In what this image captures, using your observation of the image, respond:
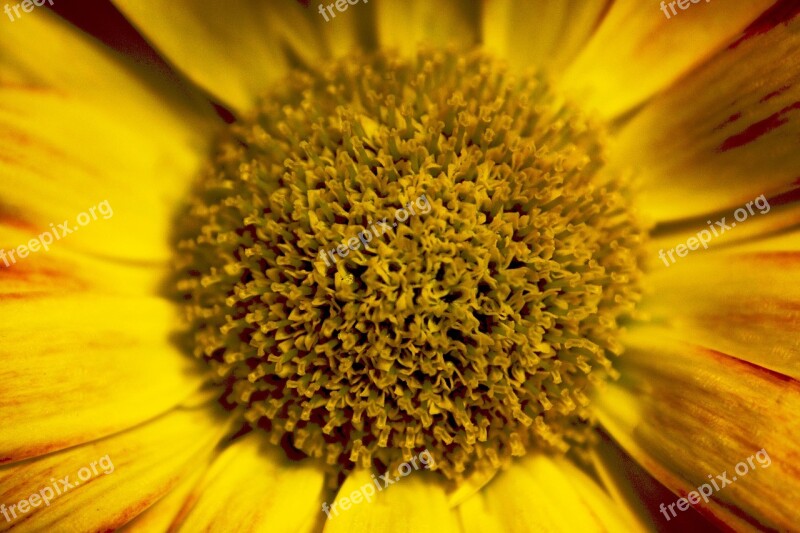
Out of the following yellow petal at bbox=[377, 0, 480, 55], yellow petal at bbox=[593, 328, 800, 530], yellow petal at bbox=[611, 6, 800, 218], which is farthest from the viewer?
yellow petal at bbox=[377, 0, 480, 55]

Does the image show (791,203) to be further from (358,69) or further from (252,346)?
(252,346)

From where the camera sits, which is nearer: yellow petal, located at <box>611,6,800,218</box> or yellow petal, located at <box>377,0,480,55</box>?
yellow petal, located at <box>611,6,800,218</box>

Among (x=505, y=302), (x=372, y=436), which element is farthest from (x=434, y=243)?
(x=372, y=436)

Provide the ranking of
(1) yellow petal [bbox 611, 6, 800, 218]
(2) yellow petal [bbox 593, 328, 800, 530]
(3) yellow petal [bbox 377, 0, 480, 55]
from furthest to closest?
1. (3) yellow petal [bbox 377, 0, 480, 55]
2. (1) yellow petal [bbox 611, 6, 800, 218]
3. (2) yellow petal [bbox 593, 328, 800, 530]

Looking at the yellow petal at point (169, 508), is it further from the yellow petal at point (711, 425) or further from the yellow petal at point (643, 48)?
the yellow petal at point (643, 48)

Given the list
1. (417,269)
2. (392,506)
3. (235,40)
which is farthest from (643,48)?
(392,506)

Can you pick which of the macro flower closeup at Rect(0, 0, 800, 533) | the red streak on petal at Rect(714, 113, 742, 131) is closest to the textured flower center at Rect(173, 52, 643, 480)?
the macro flower closeup at Rect(0, 0, 800, 533)

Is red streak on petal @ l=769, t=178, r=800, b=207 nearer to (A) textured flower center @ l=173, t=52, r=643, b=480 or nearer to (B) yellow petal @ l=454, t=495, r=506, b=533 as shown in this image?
(A) textured flower center @ l=173, t=52, r=643, b=480

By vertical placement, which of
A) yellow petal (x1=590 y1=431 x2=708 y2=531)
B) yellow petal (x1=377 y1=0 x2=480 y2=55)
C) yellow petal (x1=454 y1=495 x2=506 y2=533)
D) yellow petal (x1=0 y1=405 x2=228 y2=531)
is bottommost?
yellow petal (x1=590 y1=431 x2=708 y2=531)
